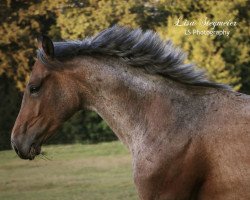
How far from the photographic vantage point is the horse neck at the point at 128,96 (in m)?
4.72

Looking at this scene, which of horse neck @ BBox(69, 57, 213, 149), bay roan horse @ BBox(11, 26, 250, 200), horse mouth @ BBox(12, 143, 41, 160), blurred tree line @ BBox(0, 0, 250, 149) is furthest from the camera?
blurred tree line @ BBox(0, 0, 250, 149)

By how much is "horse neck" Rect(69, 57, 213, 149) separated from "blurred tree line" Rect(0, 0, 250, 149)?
6384mm

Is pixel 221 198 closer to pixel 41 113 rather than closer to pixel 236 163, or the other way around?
pixel 236 163

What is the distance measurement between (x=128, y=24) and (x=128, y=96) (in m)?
8.24

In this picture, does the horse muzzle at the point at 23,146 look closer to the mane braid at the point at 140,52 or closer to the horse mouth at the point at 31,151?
the horse mouth at the point at 31,151

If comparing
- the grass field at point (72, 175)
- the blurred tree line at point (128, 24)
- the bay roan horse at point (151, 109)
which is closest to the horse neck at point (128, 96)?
the bay roan horse at point (151, 109)

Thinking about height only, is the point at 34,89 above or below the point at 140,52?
below

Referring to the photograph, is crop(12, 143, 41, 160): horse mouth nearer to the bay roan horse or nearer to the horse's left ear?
the bay roan horse

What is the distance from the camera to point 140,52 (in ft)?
16.2

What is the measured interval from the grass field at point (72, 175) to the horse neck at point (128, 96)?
579 centimetres

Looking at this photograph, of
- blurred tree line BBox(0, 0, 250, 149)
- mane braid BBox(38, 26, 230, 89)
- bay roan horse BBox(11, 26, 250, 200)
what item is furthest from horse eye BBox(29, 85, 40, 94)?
blurred tree line BBox(0, 0, 250, 149)

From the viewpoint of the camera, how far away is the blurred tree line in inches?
501

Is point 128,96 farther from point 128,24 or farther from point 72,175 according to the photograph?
point 72,175

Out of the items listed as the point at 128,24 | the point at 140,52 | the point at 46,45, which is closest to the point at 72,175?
the point at 128,24
